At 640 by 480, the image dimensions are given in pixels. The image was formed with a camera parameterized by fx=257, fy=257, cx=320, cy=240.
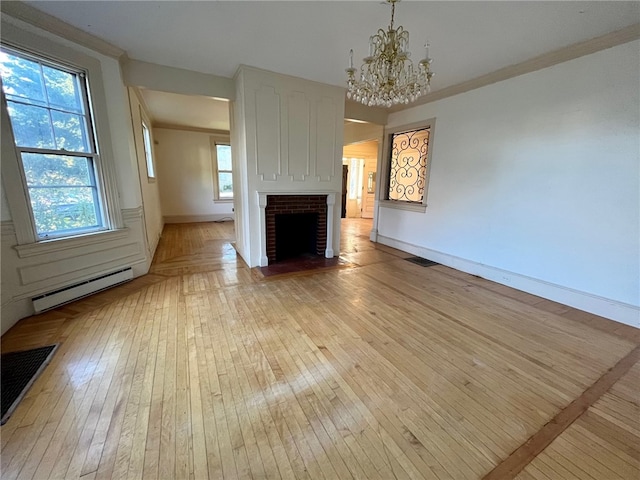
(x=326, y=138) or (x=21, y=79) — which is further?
(x=326, y=138)

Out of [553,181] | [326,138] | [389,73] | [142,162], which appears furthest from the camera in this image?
[142,162]

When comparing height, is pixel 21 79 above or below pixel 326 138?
above

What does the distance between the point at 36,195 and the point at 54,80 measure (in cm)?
120

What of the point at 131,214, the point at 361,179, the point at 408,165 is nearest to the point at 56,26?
the point at 131,214

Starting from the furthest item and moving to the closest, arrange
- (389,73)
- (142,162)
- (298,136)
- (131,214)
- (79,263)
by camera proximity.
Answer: (142,162) < (298,136) < (131,214) < (79,263) < (389,73)

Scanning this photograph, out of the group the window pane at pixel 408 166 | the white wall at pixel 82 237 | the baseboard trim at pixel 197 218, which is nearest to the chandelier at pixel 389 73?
the window pane at pixel 408 166

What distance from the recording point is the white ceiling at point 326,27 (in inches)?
85.9

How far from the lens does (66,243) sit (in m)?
2.74

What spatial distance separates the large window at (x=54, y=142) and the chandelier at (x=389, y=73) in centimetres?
298

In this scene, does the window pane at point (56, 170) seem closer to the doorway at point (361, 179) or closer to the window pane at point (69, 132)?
the window pane at point (69, 132)

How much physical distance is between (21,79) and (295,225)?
11.5 feet

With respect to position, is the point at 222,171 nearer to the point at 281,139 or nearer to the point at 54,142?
the point at 281,139

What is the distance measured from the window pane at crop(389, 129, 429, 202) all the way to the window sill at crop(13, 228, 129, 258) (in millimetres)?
4751

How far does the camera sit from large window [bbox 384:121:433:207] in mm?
4730
